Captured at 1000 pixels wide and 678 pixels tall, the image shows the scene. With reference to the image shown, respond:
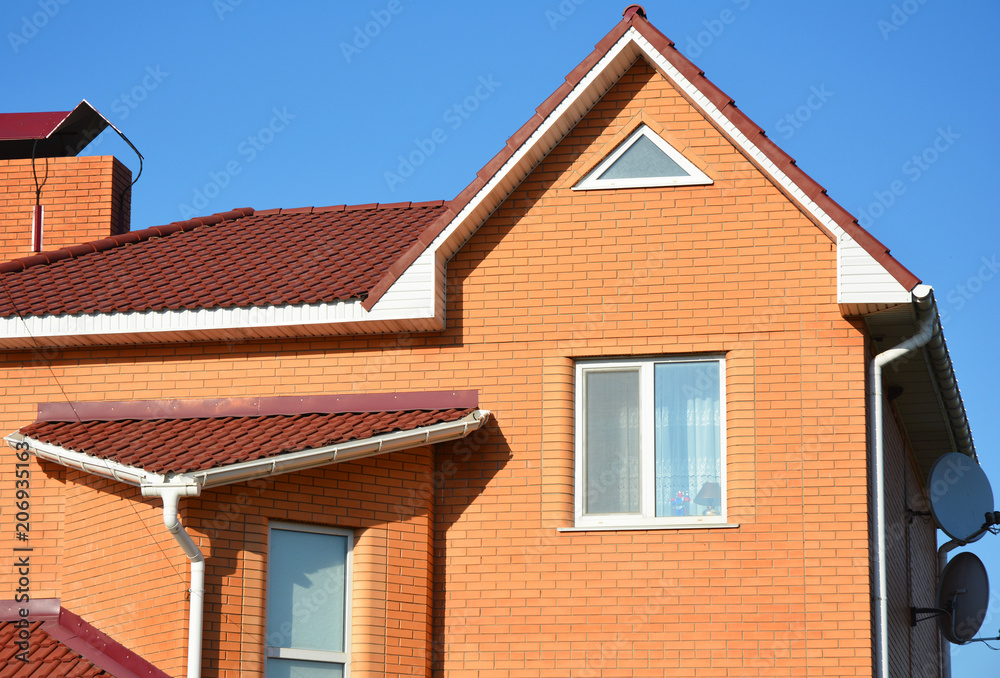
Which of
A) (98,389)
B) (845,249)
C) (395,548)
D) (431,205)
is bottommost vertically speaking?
(395,548)

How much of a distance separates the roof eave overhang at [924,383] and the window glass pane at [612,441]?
7.72 feet

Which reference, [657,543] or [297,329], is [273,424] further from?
[657,543]

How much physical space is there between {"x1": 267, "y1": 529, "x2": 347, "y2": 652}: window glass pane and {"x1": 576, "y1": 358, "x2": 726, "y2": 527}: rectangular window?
2277 millimetres

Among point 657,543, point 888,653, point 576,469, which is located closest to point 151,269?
point 576,469

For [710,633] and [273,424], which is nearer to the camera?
[710,633]

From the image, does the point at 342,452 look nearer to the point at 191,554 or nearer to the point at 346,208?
the point at 191,554

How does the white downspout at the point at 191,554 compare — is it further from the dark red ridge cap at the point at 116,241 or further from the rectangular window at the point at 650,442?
the dark red ridge cap at the point at 116,241

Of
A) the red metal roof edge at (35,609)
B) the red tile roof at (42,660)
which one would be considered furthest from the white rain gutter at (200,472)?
the red metal roof edge at (35,609)

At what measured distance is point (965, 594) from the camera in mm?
15023

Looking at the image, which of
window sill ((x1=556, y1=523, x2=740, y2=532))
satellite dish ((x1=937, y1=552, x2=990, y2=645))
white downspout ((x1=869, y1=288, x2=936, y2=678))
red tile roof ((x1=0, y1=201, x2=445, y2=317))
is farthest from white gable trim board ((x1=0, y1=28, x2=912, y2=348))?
satellite dish ((x1=937, y1=552, x2=990, y2=645))

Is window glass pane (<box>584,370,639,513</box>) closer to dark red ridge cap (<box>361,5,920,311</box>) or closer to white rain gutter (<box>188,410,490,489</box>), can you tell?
white rain gutter (<box>188,410,490,489</box>)

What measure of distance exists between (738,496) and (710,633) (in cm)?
123

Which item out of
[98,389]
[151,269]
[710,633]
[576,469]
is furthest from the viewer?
[151,269]

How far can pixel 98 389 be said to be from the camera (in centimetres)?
1250
